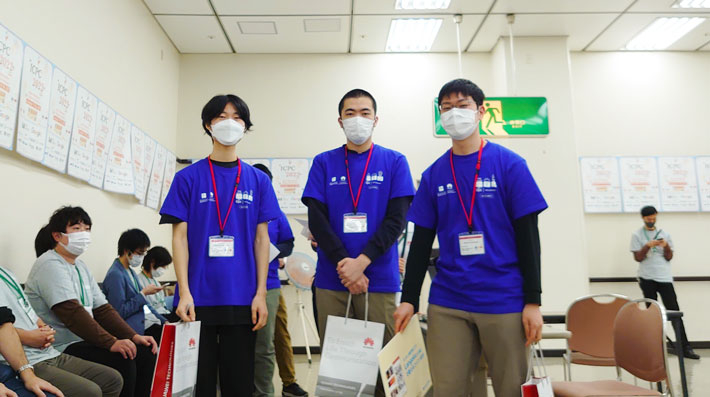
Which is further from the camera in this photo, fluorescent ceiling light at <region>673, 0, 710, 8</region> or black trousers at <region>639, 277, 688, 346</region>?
black trousers at <region>639, 277, 688, 346</region>

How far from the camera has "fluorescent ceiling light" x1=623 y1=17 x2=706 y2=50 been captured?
4984mm

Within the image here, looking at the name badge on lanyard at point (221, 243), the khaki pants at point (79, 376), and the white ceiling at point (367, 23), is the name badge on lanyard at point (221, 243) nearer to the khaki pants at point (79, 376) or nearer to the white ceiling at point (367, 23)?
the khaki pants at point (79, 376)

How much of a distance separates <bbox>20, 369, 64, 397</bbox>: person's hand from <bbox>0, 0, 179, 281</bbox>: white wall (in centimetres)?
89

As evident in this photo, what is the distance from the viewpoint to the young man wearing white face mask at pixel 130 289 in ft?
10.1

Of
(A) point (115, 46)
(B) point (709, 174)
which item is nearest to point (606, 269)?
(B) point (709, 174)

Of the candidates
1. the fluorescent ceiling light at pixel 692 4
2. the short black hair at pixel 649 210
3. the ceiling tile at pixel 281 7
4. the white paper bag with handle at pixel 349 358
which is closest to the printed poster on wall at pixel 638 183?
the short black hair at pixel 649 210

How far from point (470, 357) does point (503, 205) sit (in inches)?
19.5

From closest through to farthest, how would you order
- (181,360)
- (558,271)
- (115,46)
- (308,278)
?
(181,360) < (115,46) < (308,278) < (558,271)

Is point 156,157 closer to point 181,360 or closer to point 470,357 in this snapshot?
point 181,360

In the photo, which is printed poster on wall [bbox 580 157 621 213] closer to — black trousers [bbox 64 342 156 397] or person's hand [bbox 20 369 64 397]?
black trousers [bbox 64 342 156 397]

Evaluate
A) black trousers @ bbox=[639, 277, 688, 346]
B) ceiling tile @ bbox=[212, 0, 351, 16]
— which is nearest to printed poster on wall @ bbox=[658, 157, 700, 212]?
black trousers @ bbox=[639, 277, 688, 346]

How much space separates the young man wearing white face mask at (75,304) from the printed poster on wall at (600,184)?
4722 mm

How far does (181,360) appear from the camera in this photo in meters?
1.50

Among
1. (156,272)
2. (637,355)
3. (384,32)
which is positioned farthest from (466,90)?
(384,32)
